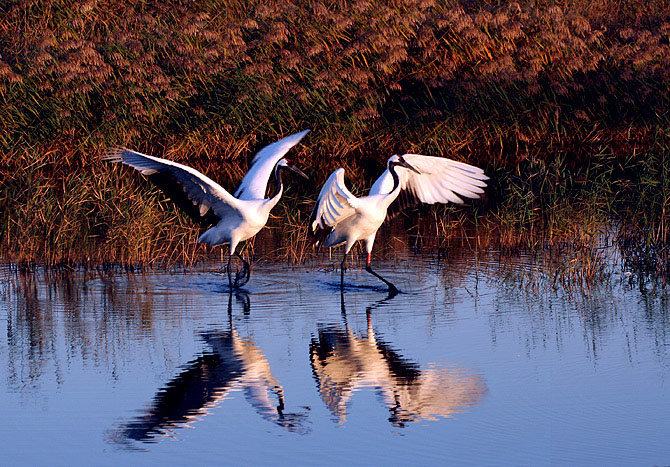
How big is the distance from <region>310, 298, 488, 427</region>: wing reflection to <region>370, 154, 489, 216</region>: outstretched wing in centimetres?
272

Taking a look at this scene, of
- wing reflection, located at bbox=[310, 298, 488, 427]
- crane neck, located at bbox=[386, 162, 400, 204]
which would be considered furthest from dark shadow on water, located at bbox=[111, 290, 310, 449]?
crane neck, located at bbox=[386, 162, 400, 204]

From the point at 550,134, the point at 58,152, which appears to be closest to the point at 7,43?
the point at 58,152

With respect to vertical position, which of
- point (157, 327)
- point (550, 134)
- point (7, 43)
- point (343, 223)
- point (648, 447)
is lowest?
point (648, 447)

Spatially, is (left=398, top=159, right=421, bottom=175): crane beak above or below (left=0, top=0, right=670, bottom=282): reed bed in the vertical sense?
below

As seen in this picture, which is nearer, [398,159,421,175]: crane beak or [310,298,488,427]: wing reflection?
[310,298,488,427]: wing reflection

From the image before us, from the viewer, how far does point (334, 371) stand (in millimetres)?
6555

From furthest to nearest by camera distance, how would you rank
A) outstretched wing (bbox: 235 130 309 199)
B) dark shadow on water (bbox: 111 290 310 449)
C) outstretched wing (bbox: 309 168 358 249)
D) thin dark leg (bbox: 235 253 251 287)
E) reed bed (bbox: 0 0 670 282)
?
reed bed (bbox: 0 0 670 282), outstretched wing (bbox: 235 130 309 199), thin dark leg (bbox: 235 253 251 287), outstretched wing (bbox: 309 168 358 249), dark shadow on water (bbox: 111 290 310 449)

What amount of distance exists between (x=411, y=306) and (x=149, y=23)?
9335 mm

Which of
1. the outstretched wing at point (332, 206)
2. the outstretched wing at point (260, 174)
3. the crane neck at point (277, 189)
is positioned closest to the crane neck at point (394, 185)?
the outstretched wing at point (332, 206)

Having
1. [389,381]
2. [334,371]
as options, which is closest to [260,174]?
[334,371]

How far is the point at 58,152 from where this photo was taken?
16.8 m

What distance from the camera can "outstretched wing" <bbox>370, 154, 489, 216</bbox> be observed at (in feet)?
32.4

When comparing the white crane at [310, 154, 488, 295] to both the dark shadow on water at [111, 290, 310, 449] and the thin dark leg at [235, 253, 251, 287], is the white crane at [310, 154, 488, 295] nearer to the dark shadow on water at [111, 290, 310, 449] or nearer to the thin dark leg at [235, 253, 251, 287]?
the thin dark leg at [235, 253, 251, 287]

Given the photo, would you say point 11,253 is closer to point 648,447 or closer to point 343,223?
point 343,223
